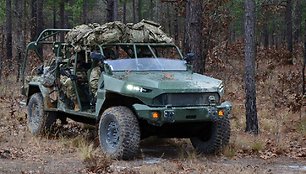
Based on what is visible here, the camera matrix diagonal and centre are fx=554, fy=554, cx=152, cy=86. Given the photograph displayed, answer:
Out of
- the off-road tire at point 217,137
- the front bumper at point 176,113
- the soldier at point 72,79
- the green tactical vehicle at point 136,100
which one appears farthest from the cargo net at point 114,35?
the off-road tire at point 217,137

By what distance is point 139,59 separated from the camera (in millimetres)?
9719

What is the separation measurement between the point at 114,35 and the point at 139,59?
68 cm

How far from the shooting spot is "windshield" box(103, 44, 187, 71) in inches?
374

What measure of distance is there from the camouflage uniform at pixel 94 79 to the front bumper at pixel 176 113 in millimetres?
1406

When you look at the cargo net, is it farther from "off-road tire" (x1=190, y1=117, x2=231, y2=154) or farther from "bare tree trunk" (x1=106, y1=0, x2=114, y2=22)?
"bare tree trunk" (x1=106, y1=0, x2=114, y2=22)

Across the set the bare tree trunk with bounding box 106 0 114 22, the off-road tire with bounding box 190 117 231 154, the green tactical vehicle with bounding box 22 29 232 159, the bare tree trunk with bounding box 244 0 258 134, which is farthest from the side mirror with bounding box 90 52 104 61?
the bare tree trunk with bounding box 106 0 114 22

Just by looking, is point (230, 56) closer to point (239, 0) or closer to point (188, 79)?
point (239, 0)

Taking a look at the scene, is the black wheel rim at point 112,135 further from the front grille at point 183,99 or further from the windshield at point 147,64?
the windshield at point 147,64

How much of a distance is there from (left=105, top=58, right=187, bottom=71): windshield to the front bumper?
3.69ft

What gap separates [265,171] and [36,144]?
4.18 m

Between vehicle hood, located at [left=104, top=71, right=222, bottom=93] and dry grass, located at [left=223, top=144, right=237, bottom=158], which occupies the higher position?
vehicle hood, located at [left=104, top=71, right=222, bottom=93]

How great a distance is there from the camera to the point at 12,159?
8625 mm

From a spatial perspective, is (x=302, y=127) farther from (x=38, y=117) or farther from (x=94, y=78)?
(x=38, y=117)

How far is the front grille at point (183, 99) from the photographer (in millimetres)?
8484
